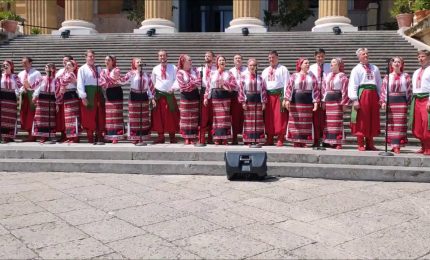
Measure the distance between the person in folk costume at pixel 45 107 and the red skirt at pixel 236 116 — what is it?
140 inches

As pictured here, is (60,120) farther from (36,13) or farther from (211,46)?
(36,13)

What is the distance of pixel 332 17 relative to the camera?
18.6 metres

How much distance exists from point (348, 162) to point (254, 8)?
13.1m

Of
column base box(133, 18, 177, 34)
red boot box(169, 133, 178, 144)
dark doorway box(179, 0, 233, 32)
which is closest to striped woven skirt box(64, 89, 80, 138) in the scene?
red boot box(169, 133, 178, 144)

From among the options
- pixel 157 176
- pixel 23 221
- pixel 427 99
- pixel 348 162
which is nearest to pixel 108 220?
pixel 23 221

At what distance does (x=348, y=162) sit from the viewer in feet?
23.8

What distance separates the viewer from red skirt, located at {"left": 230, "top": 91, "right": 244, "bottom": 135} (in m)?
8.84

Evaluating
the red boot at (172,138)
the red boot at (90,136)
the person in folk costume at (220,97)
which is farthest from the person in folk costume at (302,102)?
the red boot at (90,136)

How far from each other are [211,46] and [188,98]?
7.85 meters

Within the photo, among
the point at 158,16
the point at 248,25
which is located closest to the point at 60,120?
the point at 248,25

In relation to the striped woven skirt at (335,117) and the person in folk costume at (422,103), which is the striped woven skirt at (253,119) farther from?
the person in folk costume at (422,103)

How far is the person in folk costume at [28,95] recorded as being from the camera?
376 inches

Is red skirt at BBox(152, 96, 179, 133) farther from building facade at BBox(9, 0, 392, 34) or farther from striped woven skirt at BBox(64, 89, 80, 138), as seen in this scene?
building facade at BBox(9, 0, 392, 34)

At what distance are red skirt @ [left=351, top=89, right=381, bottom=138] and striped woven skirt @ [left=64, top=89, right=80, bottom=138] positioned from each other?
522 cm
